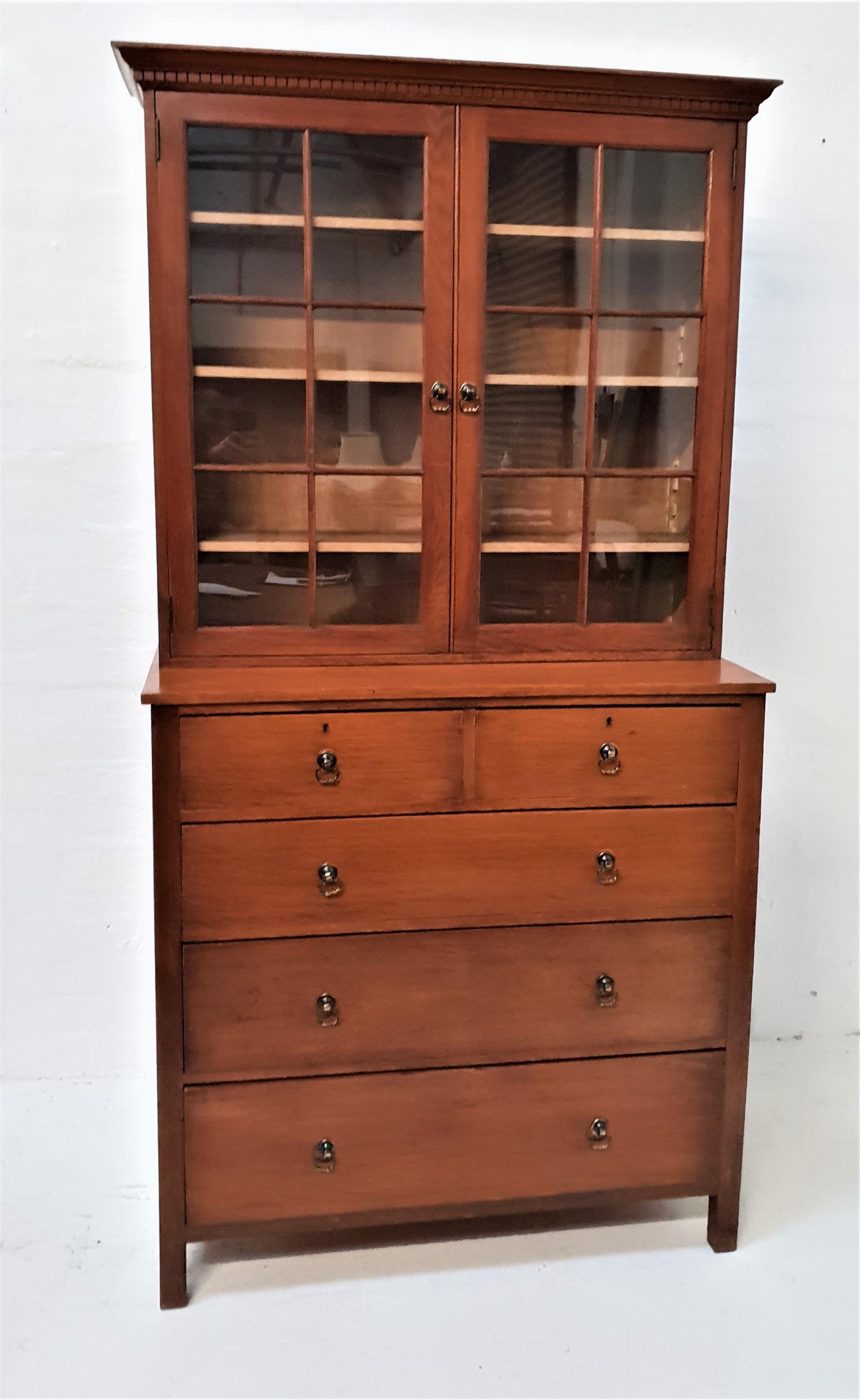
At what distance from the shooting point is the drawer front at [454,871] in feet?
6.36

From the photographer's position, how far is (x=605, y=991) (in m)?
2.06

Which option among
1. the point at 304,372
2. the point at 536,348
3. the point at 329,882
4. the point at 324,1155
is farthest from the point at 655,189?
the point at 324,1155

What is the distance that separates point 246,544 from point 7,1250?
1.36 meters

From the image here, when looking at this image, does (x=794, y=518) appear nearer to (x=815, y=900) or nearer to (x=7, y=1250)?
(x=815, y=900)

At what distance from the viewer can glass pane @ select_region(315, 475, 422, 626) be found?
205 centimetres

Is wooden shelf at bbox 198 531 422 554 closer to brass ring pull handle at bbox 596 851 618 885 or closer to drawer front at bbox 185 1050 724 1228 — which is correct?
brass ring pull handle at bbox 596 851 618 885

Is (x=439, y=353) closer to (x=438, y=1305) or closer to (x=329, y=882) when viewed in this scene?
(x=329, y=882)

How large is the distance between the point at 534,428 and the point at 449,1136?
1293 millimetres

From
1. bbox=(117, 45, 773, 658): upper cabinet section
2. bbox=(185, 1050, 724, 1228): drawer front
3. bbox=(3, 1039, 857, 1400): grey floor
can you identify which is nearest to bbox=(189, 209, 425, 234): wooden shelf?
bbox=(117, 45, 773, 658): upper cabinet section

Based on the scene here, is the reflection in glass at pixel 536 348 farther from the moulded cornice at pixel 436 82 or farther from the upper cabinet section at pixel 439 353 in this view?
the moulded cornice at pixel 436 82

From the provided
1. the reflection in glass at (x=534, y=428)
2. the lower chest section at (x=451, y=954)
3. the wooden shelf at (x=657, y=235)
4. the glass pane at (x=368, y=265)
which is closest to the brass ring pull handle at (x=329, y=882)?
the lower chest section at (x=451, y=954)

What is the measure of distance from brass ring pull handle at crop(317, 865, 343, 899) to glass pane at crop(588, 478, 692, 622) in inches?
26.6

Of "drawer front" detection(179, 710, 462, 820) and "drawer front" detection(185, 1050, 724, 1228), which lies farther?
"drawer front" detection(185, 1050, 724, 1228)

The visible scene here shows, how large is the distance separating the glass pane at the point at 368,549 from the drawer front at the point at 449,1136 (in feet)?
2.73
